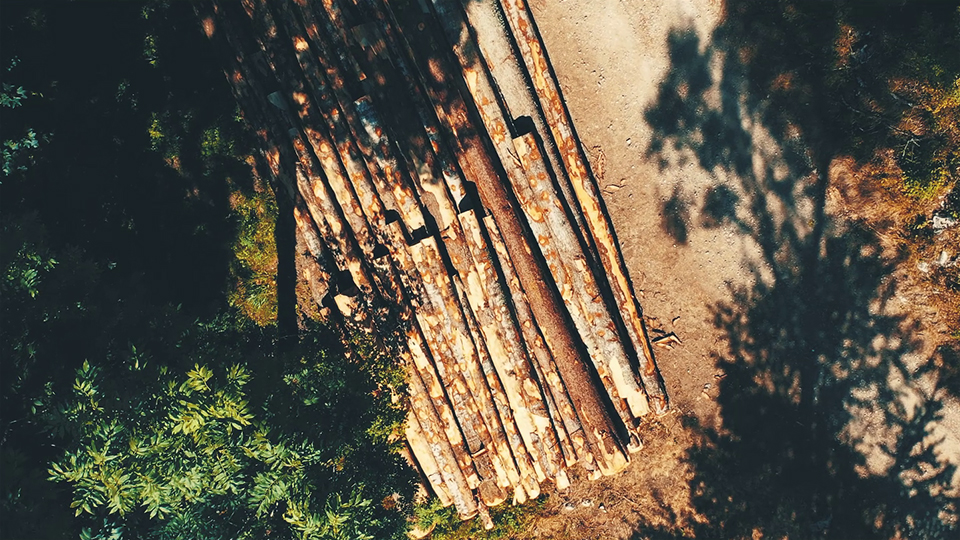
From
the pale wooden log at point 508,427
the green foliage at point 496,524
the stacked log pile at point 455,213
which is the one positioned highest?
the stacked log pile at point 455,213

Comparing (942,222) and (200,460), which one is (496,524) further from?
(942,222)

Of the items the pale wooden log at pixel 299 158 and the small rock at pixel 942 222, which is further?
the small rock at pixel 942 222

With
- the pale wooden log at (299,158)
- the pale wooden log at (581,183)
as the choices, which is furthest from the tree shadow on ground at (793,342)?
the pale wooden log at (299,158)

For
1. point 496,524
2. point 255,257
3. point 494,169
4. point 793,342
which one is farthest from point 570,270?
point 255,257

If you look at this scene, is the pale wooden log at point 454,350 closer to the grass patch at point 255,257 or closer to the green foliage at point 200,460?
the green foliage at point 200,460

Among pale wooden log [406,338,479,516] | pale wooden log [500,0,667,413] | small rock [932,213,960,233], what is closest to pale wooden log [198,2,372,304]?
pale wooden log [406,338,479,516]

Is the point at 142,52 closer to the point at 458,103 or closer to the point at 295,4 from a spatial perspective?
the point at 295,4

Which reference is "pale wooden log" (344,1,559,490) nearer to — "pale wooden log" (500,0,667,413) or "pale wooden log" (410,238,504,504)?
"pale wooden log" (410,238,504,504)
